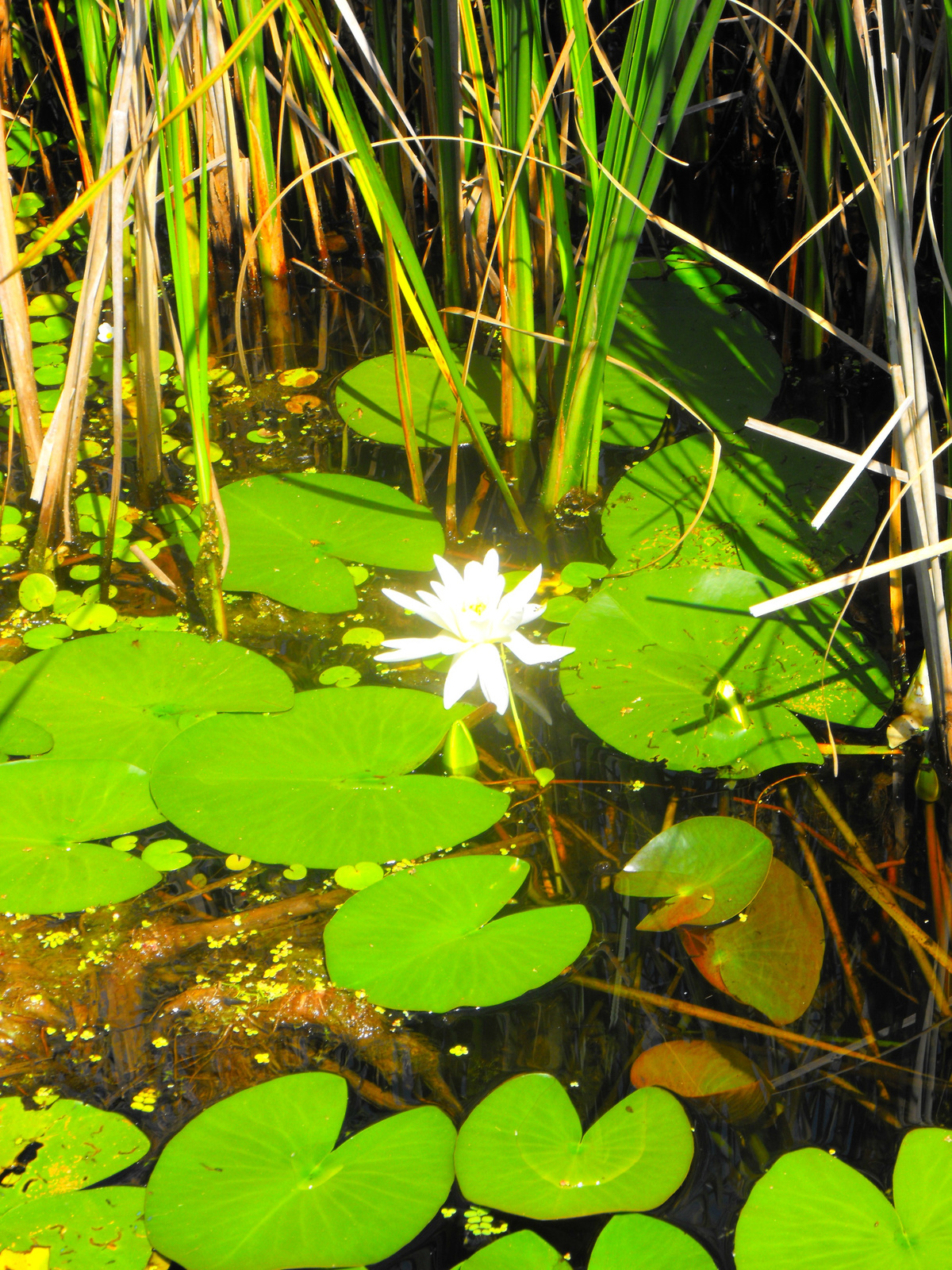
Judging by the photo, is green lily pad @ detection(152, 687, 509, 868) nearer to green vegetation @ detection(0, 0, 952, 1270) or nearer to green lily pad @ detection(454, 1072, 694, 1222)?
green vegetation @ detection(0, 0, 952, 1270)

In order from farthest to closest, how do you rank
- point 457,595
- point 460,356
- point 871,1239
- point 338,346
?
1. point 338,346
2. point 460,356
3. point 457,595
4. point 871,1239

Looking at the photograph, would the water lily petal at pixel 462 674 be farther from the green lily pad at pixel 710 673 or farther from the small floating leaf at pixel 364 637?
the small floating leaf at pixel 364 637

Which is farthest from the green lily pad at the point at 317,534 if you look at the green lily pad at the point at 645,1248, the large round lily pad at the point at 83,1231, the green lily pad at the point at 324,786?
the green lily pad at the point at 645,1248

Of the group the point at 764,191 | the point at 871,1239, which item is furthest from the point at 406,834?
the point at 764,191

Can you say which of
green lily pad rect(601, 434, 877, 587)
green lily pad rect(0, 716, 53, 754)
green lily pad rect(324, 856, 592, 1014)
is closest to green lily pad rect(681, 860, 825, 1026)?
green lily pad rect(324, 856, 592, 1014)

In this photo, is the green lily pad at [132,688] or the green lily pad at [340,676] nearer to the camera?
the green lily pad at [132,688]

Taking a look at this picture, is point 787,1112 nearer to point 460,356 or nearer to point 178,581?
point 178,581

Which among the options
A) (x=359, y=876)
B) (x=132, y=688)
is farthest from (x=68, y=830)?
(x=359, y=876)
